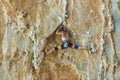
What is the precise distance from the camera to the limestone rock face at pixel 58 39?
588 cm

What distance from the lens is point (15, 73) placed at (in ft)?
21.1

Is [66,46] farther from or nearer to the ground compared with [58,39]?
nearer to the ground

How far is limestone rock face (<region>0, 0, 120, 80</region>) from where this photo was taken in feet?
19.3

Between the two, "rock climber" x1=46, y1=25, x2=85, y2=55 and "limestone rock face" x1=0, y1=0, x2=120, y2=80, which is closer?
"limestone rock face" x1=0, y1=0, x2=120, y2=80

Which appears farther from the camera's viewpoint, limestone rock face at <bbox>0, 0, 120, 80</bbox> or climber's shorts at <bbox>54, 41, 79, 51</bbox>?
climber's shorts at <bbox>54, 41, 79, 51</bbox>

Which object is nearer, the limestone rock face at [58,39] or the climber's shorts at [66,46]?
the limestone rock face at [58,39]

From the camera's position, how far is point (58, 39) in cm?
620

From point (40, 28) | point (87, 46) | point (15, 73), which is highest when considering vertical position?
point (40, 28)

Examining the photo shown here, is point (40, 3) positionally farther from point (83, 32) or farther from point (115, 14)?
point (115, 14)

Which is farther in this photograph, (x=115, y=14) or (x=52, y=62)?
(x=52, y=62)

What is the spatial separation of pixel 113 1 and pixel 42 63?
1870mm

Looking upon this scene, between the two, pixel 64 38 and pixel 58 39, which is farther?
pixel 58 39

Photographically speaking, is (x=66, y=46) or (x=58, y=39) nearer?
(x=66, y=46)

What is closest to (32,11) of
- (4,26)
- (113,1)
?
(4,26)
